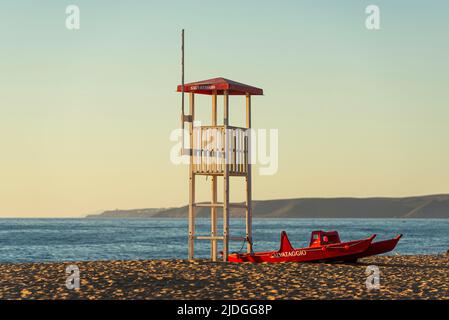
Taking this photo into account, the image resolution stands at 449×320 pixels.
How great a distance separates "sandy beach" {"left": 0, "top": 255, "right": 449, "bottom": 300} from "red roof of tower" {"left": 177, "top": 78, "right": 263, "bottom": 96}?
22.4 feet

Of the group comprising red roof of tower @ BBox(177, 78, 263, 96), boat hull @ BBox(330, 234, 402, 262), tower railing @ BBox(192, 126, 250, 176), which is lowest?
boat hull @ BBox(330, 234, 402, 262)

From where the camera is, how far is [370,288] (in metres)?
23.4

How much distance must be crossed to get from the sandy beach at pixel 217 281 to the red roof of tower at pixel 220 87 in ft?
22.4

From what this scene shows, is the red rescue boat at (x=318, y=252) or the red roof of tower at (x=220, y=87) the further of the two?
the red roof of tower at (x=220, y=87)

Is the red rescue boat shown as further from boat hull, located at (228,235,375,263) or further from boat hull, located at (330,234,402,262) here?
boat hull, located at (330,234,402,262)

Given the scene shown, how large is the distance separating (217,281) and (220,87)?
9.47 metres

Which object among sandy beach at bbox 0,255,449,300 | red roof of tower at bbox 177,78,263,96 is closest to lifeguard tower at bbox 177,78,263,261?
red roof of tower at bbox 177,78,263,96

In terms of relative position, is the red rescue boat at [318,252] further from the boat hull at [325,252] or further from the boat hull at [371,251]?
the boat hull at [371,251]

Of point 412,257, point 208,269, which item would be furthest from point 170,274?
point 412,257

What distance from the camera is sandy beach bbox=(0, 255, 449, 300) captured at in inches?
866

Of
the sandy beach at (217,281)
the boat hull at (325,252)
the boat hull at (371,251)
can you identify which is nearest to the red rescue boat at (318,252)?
the boat hull at (325,252)

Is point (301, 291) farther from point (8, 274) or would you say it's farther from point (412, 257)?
point (412, 257)

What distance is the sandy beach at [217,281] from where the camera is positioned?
22.0 meters

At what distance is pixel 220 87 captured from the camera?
3119 cm
